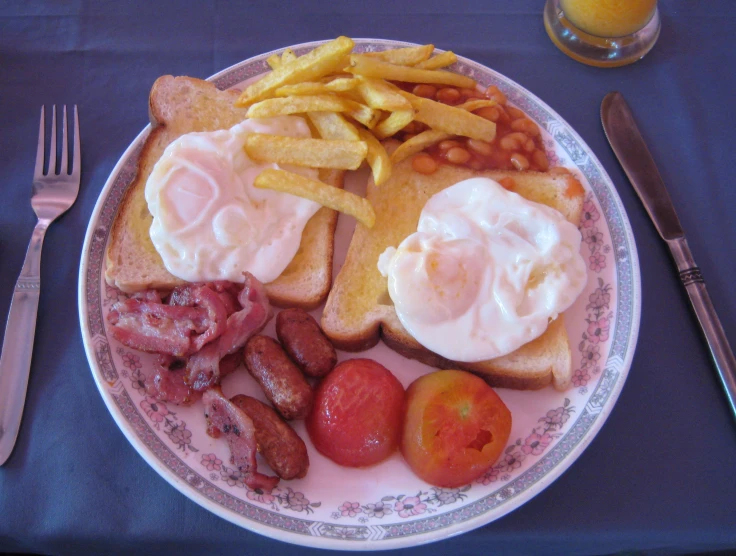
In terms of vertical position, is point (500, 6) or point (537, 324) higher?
point (500, 6)

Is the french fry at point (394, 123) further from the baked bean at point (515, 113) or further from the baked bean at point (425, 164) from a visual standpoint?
the baked bean at point (515, 113)

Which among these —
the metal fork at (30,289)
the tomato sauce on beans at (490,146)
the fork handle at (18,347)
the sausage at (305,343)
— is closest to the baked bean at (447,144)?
the tomato sauce on beans at (490,146)

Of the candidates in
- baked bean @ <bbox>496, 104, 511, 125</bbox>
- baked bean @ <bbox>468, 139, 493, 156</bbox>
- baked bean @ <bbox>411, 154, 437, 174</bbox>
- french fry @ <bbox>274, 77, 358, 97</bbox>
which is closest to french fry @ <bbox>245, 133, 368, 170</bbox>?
french fry @ <bbox>274, 77, 358, 97</bbox>

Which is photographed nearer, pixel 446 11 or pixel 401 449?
pixel 401 449

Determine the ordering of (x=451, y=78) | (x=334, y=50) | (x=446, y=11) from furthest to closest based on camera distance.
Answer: (x=446, y=11) → (x=451, y=78) → (x=334, y=50)

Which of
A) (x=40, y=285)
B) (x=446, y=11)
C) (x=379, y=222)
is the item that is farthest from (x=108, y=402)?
(x=446, y=11)

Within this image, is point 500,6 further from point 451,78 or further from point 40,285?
point 40,285
